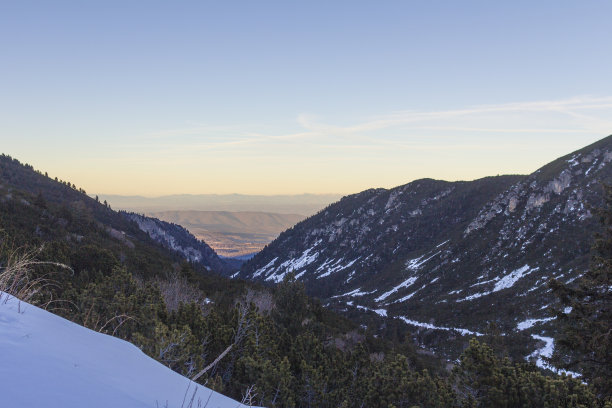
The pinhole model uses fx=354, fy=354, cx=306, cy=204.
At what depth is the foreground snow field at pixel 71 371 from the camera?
2.89 m

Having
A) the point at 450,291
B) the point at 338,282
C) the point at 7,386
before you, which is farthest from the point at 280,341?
the point at 338,282

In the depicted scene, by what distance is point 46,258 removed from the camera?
64.4ft

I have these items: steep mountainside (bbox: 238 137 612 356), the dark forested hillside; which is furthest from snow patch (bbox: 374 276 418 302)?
the dark forested hillside

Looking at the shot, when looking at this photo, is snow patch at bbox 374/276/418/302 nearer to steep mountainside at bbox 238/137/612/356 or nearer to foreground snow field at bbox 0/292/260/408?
steep mountainside at bbox 238/137/612/356

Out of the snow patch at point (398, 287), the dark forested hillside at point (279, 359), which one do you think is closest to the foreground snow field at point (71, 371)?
the dark forested hillside at point (279, 359)

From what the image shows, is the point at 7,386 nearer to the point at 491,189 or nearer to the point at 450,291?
the point at 450,291

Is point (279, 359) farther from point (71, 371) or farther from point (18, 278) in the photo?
point (71, 371)

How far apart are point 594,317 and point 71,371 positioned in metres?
14.4

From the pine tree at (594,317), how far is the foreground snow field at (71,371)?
1067 cm

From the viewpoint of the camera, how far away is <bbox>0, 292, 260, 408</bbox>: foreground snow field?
289cm

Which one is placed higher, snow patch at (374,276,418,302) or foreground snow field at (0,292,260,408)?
foreground snow field at (0,292,260,408)

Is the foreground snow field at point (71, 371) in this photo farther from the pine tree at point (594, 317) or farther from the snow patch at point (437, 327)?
the snow patch at point (437, 327)

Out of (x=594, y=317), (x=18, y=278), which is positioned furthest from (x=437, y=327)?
(x=18, y=278)

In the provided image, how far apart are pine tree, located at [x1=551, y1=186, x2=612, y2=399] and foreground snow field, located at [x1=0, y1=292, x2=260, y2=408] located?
10668mm
